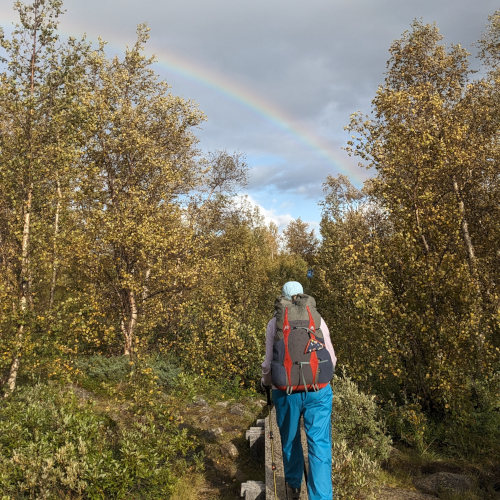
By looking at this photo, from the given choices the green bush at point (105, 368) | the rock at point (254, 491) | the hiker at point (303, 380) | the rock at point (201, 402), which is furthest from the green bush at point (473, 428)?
the green bush at point (105, 368)

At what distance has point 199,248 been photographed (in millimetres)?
14984

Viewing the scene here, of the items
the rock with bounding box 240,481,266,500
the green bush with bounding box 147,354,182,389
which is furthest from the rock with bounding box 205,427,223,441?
the rock with bounding box 240,481,266,500

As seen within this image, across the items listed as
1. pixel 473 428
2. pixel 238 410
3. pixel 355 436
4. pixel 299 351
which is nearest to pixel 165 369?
pixel 238 410

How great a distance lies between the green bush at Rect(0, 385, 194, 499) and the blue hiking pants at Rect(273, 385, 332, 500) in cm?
208

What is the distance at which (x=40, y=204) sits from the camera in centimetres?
1031

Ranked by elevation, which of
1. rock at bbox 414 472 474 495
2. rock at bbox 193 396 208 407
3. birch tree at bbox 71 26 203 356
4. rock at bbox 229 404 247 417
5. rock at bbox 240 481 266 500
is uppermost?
birch tree at bbox 71 26 203 356

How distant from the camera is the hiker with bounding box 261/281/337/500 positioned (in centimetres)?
442

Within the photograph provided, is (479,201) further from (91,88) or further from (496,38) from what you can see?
(91,88)

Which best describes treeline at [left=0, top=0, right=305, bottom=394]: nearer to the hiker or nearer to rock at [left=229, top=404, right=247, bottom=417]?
rock at [left=229, top=404, right=247, bottom=417]

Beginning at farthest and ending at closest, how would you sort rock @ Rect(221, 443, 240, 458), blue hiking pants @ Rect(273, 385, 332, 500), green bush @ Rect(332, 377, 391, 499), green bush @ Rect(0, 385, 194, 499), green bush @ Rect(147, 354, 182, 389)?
1. green bush @ Rect(147, 354, 182, 389)
2. rock @ Rect(221, 443, 240, 458)
3. green bush @ Rect(332, 377, 391, 499)
4. green bush @ Rect(0, 385, 194, 499)
5. blue hiking pants @ Rect(273, 385, 332, 500)

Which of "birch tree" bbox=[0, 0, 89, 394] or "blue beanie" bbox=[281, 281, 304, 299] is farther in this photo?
"birch tree" bbox=[0, 0, 89, 394]

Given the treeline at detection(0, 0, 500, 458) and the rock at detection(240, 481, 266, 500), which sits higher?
the treeline at detection(0, 0, 500, 458)

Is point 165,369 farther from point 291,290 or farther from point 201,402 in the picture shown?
point 291,290

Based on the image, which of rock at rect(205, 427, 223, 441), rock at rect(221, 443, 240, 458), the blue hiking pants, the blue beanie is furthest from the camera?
rock at rect(205, 427, 223, 441)
